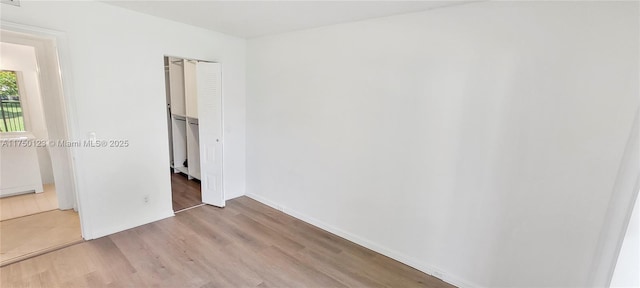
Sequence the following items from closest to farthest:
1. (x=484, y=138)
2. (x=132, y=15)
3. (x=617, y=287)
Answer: (x=617, y=287) < (x=484, y=138) < (x=132, y=15)

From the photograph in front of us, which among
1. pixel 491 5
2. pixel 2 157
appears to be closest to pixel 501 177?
pixel 491 5

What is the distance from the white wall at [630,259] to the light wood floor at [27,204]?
561cm

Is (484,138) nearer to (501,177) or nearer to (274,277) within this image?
(501,177)

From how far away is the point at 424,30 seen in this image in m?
2.25

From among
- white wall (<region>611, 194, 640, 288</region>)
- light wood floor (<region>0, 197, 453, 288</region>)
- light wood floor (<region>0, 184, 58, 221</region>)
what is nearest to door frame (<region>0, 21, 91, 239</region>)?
light wood floor (<region>0, 184, 58, 221</region>)

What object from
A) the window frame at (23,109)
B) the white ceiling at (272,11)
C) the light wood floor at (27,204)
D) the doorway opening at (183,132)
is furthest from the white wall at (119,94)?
the window frame at (23,109)

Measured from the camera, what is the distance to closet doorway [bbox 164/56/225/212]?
3475 mm

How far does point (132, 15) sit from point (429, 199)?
3533 millimetres

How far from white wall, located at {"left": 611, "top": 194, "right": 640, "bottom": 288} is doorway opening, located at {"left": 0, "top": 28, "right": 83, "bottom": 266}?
4398 mm

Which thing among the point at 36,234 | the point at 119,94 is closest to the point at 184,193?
the point at 36,234

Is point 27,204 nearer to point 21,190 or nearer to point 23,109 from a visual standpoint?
point 21,190

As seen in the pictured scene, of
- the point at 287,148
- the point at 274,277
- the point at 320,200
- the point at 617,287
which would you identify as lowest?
the point at 274,277

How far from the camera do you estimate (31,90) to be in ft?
13.1

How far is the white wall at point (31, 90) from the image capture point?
3697 millimetres
